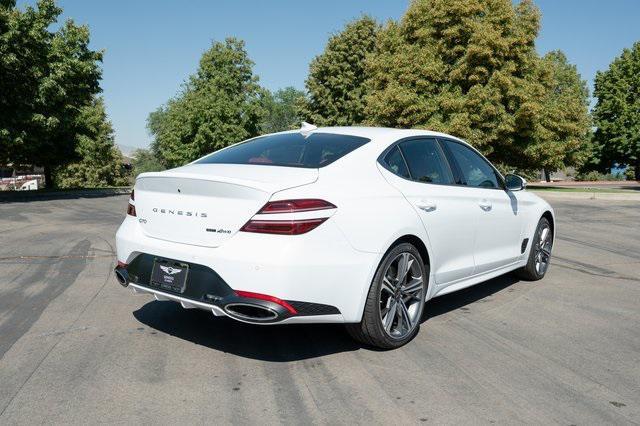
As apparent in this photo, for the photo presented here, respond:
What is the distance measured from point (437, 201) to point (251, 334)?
177cm

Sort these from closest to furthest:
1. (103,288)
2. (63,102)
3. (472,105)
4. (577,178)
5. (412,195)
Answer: (412,195), (103,288), (472,105), (63,102), (577,178)

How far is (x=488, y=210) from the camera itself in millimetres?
5352

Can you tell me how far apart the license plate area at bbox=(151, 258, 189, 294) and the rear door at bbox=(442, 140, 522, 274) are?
257 centimetres

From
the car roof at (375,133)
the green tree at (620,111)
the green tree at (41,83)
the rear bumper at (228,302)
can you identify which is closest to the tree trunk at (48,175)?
the green tree at (41,83)

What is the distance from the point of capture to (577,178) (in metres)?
55.9

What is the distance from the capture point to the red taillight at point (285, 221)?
→ 3.45 m

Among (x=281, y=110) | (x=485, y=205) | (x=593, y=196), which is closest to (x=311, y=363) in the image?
(x=485, y=205)

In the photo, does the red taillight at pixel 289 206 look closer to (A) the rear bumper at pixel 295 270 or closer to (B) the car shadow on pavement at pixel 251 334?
(A) the rear bumper at pixel 295 270

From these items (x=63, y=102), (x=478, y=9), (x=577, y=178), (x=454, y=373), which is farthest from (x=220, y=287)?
(x=577, y=178)

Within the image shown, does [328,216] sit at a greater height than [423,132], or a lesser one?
lesser

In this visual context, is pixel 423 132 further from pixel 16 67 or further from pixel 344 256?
pixel 16 67

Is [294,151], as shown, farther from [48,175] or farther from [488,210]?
[48,175]

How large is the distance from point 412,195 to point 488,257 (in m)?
1.50

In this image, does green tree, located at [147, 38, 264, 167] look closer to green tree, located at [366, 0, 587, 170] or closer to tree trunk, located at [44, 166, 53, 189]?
tree trunk, located at [44, 166, 53, 189]
